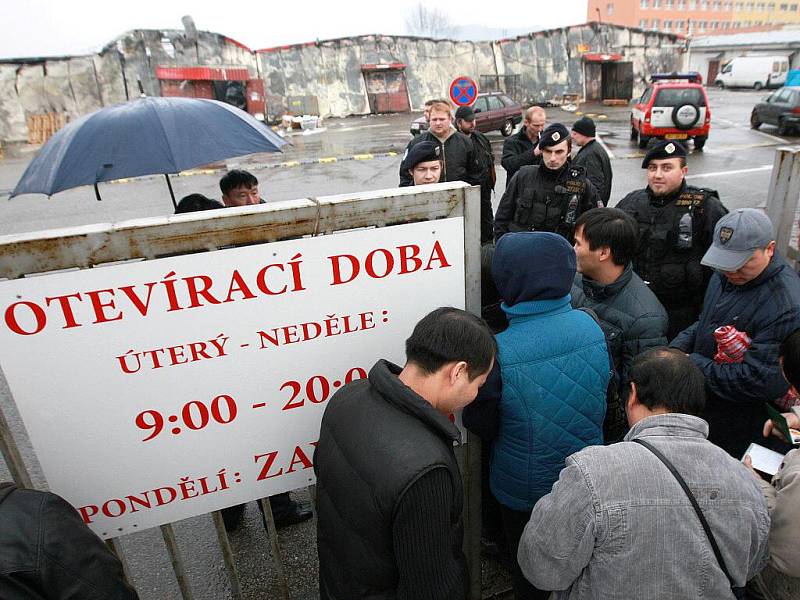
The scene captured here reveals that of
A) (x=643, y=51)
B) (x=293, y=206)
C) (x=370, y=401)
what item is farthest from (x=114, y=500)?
(x=643, y=51)

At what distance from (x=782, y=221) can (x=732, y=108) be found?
27415mm

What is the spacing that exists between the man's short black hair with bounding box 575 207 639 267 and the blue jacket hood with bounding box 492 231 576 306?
0.67m

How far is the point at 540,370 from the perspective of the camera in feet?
5.75

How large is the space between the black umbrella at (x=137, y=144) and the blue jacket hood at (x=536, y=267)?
6.71ft

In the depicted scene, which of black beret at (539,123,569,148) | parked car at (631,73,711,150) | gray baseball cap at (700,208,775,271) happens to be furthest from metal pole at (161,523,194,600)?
parked car at (631,73,711,150)

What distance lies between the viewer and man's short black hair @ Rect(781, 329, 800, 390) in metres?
1.74

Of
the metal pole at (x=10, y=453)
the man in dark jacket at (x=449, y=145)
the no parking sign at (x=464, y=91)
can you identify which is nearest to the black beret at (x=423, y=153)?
the man in dark jacket at (x=449, y=145)

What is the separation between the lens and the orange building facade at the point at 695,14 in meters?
71.2

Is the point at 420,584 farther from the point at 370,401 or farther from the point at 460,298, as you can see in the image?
the point at 460,298

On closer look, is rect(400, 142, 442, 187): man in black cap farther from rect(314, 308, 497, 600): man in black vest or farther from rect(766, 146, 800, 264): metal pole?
rect(314, 308, 497, 600): man in black vest

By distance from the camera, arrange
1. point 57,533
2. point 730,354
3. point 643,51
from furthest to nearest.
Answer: point 643,51 < point 730,354 < point 57,533

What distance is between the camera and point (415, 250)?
66.2 inches

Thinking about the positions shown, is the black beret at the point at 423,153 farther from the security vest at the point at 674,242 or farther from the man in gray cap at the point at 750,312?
the man in gray cap at the point at 750,312

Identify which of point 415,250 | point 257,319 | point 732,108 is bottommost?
point 732,108
